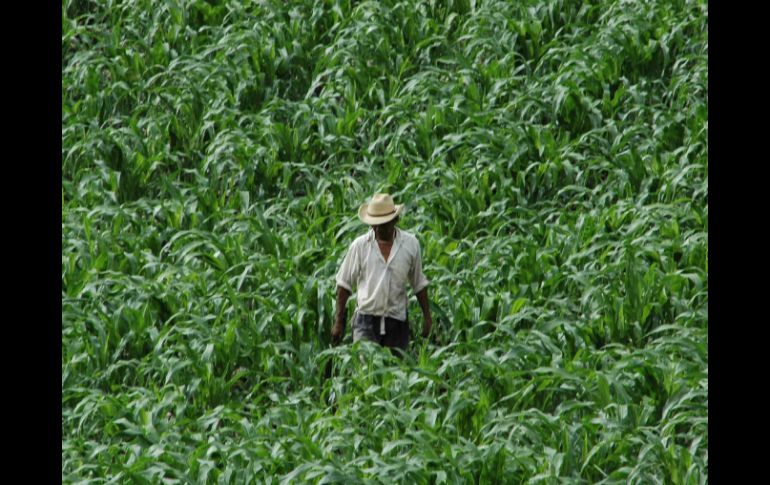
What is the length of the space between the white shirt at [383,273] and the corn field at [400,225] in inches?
11.4

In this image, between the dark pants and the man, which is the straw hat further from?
the dark pants

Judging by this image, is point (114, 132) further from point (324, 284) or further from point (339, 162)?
point (324, 284)

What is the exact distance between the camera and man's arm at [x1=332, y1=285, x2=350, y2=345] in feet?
26.3

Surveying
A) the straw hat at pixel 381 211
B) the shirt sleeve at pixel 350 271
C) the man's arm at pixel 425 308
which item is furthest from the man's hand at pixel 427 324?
Answer: the straw hat at pixel 381 211

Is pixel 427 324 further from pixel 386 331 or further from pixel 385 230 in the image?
pixel 385 230

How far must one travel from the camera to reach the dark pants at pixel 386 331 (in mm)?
7848

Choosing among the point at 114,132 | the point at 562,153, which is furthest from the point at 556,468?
the point at 114,132

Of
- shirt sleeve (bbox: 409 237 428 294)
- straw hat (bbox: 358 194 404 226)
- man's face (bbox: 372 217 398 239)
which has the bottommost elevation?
shirt sleeve (bbox: 409 237 428 294)

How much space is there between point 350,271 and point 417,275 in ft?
1.21

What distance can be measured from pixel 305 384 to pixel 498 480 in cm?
Answer: 179

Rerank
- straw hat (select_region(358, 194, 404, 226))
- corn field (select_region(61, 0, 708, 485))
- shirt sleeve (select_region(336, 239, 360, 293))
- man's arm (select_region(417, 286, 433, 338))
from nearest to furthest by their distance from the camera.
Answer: corn field (select_region(61, 0, 708, 485)) < straw hat (select_region(358, 194, 404, 226)) < shirt sleeve (select_region(336, 239, 360, 293)) < man's arm (select_region(417, 286, 433, 338))

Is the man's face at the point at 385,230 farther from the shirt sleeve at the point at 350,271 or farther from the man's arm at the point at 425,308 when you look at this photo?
the man's arm at the point at 425,308

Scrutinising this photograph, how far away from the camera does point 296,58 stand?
12.3 m

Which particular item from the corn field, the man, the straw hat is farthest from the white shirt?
the corn field
